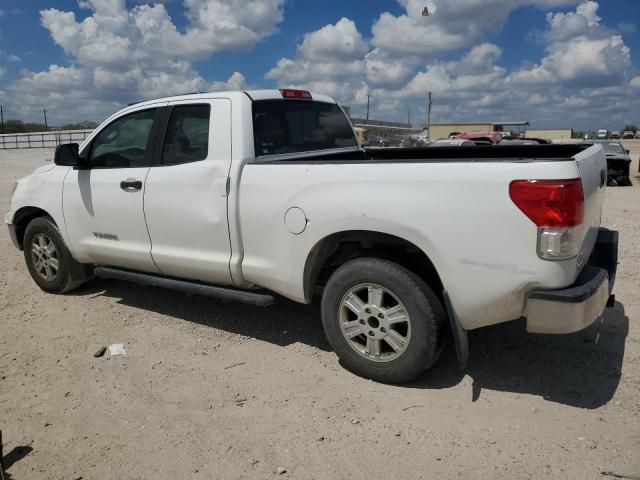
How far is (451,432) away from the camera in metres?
3.08

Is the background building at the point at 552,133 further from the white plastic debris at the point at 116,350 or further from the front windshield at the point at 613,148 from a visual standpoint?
the white plastic debris at the point at 116,350

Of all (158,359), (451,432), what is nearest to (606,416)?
(451,432)

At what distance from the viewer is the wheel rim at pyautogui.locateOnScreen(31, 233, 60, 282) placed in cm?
551

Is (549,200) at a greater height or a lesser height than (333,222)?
greater

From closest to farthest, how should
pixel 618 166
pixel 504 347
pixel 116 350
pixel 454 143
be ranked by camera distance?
pixel 504 347
pixel 116 350
pixel 454 143
pixel 618 166

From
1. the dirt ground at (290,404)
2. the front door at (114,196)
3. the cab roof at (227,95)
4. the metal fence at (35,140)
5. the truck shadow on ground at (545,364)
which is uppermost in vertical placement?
the metal fence at (35,140)

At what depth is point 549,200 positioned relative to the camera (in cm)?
280

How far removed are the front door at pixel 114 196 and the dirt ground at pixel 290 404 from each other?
0.68m

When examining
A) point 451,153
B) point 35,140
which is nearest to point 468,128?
point 35,140

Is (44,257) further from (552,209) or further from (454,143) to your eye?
(454,143)

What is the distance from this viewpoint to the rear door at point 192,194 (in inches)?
161

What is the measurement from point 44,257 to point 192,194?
2410 millimetres

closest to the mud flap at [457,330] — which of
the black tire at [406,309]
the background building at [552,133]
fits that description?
the black tire at [406,309]

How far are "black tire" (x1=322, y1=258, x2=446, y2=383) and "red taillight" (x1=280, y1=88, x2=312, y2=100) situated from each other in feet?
5.87
